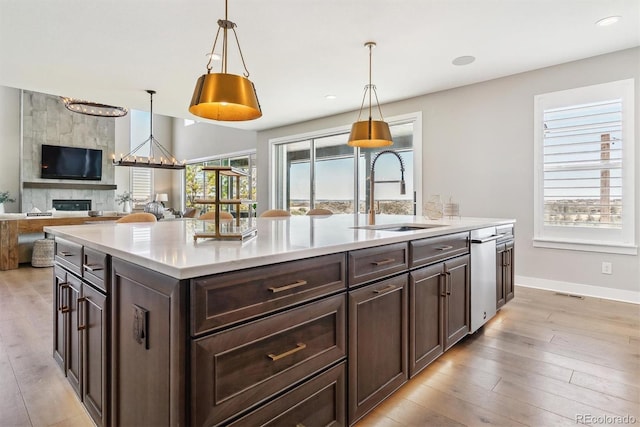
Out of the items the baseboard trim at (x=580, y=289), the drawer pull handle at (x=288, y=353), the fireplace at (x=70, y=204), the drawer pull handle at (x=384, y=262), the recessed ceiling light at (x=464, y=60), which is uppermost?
the recessed ceiling light at (x=464, y=60)

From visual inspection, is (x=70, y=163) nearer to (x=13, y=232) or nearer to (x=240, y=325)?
(x=13, y=232)

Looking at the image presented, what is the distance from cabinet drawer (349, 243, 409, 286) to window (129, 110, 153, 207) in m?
10.3

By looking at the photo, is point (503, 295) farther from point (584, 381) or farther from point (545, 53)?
point (545, 53)

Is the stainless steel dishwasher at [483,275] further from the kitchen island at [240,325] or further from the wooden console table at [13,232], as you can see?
the wooden console table at [13,232]

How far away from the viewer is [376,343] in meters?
1.57

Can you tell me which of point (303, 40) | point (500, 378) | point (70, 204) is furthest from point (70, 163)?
point (500, 378)

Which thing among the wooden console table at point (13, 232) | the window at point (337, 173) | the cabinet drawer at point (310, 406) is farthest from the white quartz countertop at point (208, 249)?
the wooden console table at point (13, 232)

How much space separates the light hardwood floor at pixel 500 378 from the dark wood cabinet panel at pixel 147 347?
24.9 inches

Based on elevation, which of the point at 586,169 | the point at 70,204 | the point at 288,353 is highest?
the point at 586,169

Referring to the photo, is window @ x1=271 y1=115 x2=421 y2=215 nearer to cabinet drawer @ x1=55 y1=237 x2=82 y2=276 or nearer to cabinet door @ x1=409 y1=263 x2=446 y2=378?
cabinet door @ x1=409 y1=263 x2=446 y2=378

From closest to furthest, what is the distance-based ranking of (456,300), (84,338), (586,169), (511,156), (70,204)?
1. (84,338)
2. (456,300)
3. (586,169)
4. (511,156)
5. (70,204)

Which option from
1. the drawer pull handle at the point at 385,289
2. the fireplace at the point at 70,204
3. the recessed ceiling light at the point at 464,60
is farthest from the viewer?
the fireplace at the point at 70,204

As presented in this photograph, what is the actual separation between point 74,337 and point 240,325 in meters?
1.16

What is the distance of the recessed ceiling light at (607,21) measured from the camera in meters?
2.97
